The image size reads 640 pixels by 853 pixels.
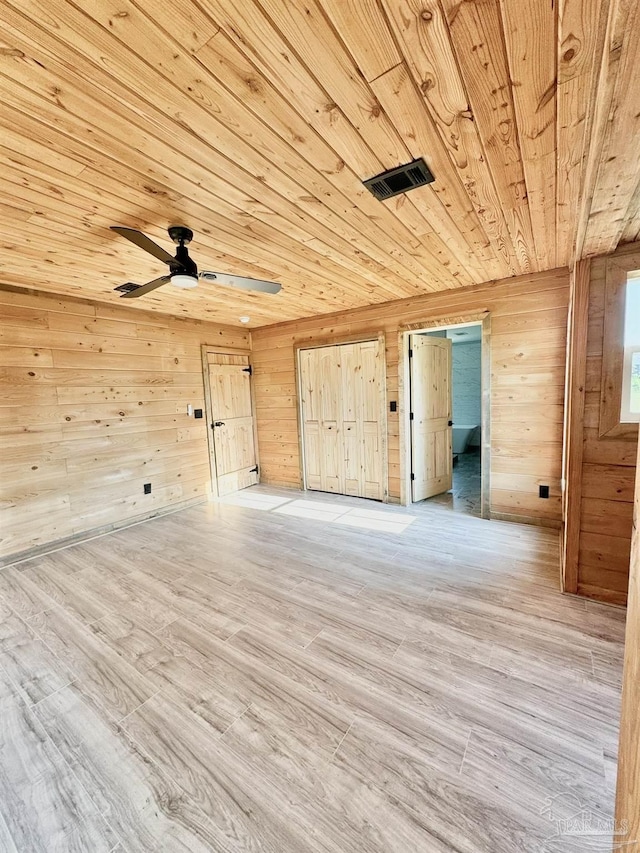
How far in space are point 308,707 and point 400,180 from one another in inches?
97.6

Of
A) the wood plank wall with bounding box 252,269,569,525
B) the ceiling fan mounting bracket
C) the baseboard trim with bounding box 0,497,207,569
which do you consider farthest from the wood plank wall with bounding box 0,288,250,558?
the wood plank wall with bounding box 252,269,569,525

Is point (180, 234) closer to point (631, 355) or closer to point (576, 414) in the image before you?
point (576, 414)

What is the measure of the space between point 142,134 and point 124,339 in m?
3.00

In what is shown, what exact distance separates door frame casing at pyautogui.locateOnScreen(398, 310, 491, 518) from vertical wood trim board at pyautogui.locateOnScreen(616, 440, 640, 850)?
115 inches

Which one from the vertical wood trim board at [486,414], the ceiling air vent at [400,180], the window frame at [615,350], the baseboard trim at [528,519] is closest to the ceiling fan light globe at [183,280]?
the ceiling air vent at [400,180]

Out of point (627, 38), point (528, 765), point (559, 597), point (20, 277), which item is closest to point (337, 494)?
point (559, 597)

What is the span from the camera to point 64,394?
341cm

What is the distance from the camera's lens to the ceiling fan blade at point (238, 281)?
7.01 ft

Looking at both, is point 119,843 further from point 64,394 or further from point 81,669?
point 64,394

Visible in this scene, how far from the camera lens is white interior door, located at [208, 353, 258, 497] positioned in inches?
193

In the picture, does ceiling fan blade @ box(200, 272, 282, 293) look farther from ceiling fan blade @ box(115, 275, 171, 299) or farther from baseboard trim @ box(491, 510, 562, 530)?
baseboard trim @ box(491, 510, 562, 530)

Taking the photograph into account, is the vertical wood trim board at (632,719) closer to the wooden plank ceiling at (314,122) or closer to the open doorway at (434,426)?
the wooden plank ceiling at (314,122)

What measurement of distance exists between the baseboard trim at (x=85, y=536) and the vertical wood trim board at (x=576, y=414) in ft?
13.4

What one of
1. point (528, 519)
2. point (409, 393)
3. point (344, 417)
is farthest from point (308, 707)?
point (344, 417)
